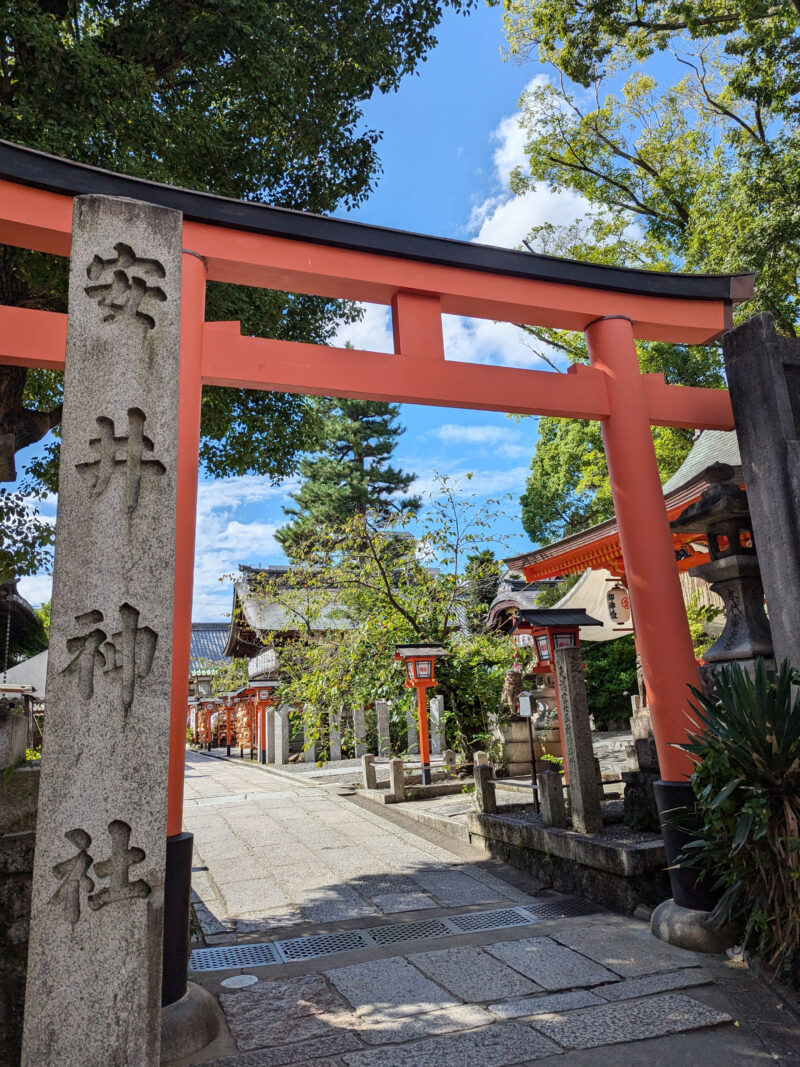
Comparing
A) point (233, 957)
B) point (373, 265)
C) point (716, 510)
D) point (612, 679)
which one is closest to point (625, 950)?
point (233, 957)

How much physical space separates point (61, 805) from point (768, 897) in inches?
134

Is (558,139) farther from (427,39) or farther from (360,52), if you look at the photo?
(360,52)

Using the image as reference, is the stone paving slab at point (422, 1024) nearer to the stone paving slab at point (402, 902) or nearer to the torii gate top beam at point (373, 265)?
the stone paving slab at point (402, 902)

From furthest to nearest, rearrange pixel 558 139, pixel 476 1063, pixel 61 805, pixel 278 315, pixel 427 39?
pixel 558 139 → pixel 427 39 → pixel 278 315 → pixel 476 1063 → pixel 61 805

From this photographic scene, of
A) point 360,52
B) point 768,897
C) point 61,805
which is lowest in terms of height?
point 768,897

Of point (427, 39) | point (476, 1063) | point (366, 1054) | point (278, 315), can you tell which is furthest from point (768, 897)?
point (427, 39)

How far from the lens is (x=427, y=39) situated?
9.12m

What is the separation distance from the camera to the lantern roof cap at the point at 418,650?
11320mm

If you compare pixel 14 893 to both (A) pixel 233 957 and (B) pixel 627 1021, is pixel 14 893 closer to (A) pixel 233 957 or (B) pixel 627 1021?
(A) pixel 233 957

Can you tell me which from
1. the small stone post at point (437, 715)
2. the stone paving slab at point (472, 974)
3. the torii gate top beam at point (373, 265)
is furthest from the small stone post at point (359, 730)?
the torii gate top beam at point (373, 265)

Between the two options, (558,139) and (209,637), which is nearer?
(558,139)

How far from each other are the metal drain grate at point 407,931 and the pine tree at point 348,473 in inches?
942

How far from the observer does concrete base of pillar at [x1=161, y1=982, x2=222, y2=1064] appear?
10.5 feet

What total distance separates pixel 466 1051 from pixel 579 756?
128 inches
